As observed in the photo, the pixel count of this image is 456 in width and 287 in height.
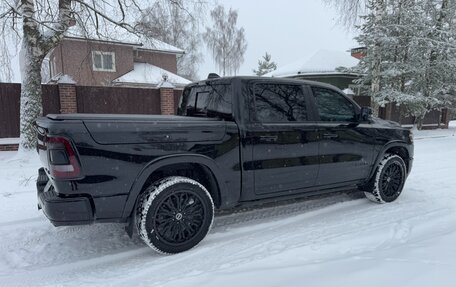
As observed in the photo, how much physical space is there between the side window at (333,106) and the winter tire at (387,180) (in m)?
0.92

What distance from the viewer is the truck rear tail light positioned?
2.80 m

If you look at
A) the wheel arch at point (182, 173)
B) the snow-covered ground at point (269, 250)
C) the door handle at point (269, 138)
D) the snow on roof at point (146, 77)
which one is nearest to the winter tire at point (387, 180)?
the snow-covered ground at point (269, 250)

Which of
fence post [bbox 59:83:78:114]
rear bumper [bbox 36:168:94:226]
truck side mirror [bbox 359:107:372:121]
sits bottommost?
rear bumper [bbox 36:168:94:226]

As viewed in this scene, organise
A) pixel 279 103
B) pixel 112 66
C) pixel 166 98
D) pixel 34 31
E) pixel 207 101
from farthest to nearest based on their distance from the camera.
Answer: pixel 112 66 → pixel 166 98 → pixel 34 31 → pixel 207 101 → pixel 279 103

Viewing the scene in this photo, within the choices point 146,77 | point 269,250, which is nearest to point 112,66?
point 146,77

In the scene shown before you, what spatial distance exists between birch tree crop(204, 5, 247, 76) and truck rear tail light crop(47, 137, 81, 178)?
1525 inches

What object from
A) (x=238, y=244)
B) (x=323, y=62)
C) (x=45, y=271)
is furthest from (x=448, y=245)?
(x=323, y=62)

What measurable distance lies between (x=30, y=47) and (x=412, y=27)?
14314 mm

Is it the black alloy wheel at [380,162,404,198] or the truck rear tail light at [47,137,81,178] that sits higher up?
the truck rear tail light at [47,137,81,178]

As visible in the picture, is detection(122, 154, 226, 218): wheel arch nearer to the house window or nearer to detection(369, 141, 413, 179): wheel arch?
detection(369, 141, 413, 179): wheel arch

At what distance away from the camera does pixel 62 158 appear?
9.23 ft

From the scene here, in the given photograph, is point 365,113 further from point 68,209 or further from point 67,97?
point 67,97

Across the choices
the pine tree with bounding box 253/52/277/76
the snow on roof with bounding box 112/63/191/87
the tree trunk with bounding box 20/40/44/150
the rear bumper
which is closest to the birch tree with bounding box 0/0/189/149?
the tree trunk with bounding box 20/40/44/150

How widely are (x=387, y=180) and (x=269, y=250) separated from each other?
8.37ft
